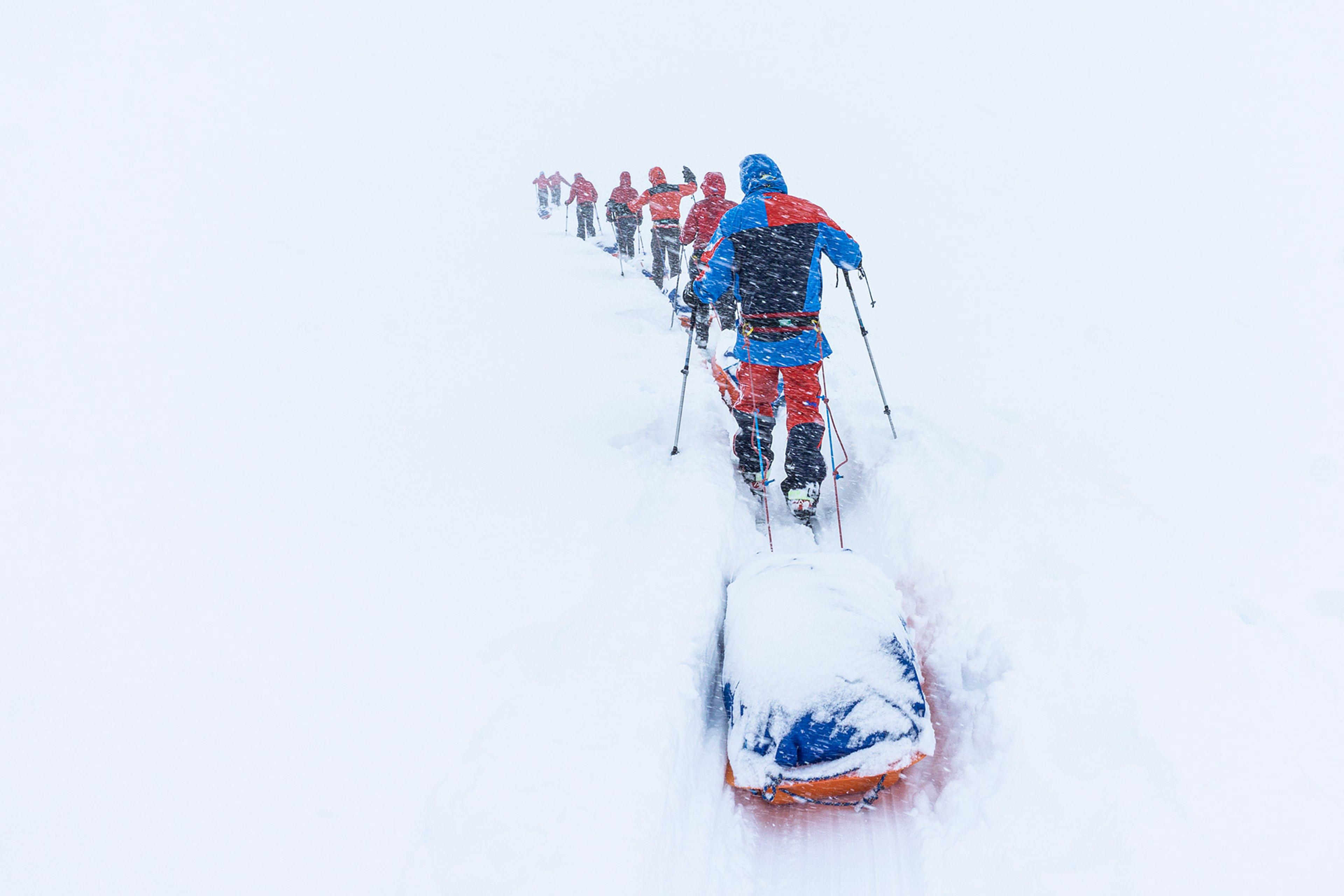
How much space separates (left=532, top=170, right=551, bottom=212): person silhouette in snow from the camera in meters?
20.5

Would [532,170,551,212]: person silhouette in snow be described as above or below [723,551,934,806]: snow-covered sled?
above

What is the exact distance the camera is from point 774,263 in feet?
11.5

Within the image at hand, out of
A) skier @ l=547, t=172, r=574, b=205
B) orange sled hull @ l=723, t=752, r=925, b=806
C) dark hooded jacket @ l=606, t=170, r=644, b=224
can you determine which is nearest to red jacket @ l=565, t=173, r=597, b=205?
dark hooded jacket @ l=606, t=170, r=644, b=224

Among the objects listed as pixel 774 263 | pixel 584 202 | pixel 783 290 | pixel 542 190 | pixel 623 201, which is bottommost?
pixel 783 290

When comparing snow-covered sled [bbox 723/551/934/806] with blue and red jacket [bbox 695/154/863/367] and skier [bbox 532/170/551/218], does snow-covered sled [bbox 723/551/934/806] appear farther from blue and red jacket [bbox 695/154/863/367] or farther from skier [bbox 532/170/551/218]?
skier [bbox 532/170/551/218]

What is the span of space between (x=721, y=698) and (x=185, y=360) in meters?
3.75

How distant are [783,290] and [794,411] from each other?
27.7 inches

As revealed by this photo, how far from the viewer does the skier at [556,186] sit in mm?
19984

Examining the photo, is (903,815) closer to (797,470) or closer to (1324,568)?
(797,470)

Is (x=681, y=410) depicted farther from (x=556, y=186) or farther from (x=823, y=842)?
(x=556, y=186)

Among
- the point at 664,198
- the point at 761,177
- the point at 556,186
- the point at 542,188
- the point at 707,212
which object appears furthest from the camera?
the point at 542,188

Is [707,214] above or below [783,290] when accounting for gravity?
above

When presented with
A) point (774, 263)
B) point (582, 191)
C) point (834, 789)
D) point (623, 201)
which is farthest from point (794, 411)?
point (582, 191)

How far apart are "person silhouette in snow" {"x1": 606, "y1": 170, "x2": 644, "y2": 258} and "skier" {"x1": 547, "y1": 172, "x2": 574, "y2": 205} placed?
26.3ft
